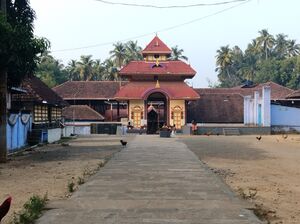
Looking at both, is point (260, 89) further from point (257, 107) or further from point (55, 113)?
point (55, 113)

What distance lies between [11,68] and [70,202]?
9.84 meters

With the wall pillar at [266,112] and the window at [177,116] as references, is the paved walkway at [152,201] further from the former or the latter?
the window at [177,116]

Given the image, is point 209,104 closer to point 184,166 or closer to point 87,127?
point 87,127

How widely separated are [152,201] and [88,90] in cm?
4709

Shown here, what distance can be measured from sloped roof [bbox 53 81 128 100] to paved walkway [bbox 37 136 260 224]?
4106 cm

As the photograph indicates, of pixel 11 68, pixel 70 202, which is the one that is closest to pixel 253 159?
pixel 11 68

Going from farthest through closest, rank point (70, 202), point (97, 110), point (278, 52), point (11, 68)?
point (278, 52), point (97, 110), point (11, 68), point (70, 202)

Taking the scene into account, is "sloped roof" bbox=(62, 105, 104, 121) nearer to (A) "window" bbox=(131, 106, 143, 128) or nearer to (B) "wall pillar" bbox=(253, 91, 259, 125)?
(A) "window" bbox=(131, 106, 143, 128)

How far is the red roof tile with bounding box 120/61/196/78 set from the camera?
50362 millimetres

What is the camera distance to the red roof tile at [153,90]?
4938cm

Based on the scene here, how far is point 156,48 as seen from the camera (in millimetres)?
53062

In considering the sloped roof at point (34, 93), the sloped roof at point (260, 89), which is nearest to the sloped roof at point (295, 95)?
the sloped roof at point (260, 89)

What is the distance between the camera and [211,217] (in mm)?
7094

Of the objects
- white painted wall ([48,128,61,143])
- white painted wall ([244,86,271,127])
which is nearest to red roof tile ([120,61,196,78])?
white painted wall ([244,86,271,127])
